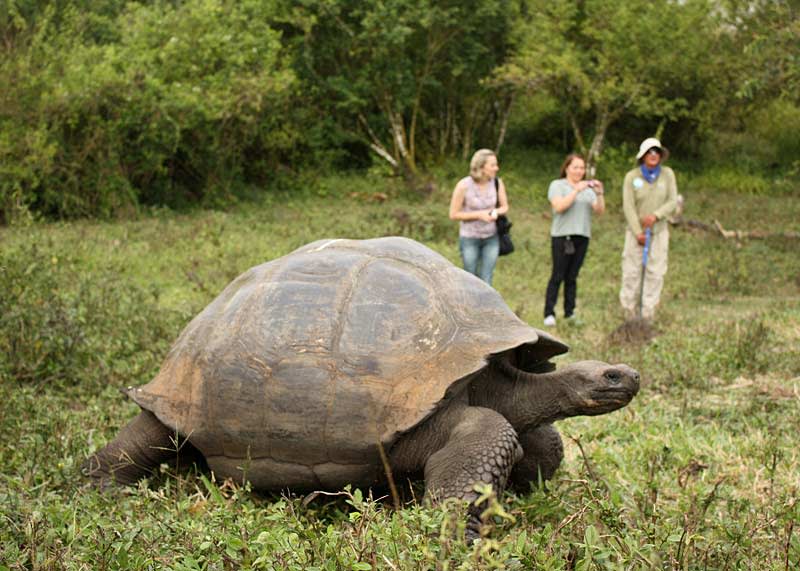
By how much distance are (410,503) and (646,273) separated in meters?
4.76

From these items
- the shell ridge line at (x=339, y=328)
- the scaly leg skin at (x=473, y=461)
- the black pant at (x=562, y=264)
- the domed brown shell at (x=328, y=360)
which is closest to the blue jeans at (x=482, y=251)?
the black pant at (x=562, y=264)

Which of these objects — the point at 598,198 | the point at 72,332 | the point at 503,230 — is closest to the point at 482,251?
the point at 503,230

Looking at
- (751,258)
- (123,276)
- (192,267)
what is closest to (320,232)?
(192,267)

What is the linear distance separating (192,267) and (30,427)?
5.44 metres

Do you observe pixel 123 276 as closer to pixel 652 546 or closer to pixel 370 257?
pixel 370 257

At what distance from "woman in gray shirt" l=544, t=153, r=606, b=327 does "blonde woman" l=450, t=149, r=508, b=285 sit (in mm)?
738

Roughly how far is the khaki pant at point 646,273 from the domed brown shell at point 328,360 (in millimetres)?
4106

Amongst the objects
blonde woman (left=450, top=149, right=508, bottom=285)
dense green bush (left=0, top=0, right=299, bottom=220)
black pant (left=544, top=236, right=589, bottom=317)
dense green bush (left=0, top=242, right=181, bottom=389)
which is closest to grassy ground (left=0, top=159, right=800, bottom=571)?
dense green bush (left=0, top=242, right=181, bottom=389)

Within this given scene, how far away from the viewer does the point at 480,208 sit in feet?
21.9

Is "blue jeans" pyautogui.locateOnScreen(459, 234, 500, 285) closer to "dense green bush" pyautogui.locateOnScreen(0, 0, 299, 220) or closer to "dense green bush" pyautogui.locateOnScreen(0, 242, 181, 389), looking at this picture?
"dense green bush" pyautogui.locateOnScreen(0, 242, 181, 389)

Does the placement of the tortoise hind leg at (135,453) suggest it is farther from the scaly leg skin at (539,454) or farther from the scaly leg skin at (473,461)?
the scaly leg skin at (539,454)

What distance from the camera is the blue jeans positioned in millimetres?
6824

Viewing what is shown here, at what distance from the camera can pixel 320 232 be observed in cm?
1238

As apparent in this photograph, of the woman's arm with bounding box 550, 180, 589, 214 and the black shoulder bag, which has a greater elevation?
the woman's arm with bounding box 550, 180, 589, 214
